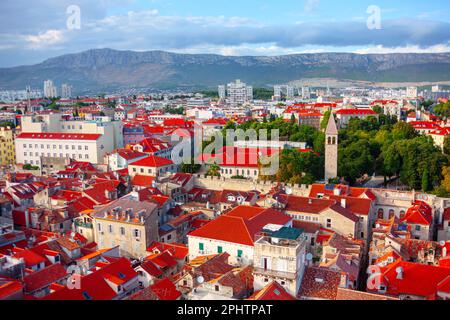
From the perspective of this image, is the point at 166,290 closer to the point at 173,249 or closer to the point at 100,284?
the point at 100,284

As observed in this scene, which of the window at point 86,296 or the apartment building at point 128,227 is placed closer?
the window at point 86,296

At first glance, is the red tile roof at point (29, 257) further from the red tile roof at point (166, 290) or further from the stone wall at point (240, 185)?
the stone wall at point (240, 185)

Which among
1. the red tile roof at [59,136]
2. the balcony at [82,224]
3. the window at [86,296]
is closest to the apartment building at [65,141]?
the red tile roof at [59,136]

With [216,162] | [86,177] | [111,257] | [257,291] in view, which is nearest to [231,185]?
[216,162]

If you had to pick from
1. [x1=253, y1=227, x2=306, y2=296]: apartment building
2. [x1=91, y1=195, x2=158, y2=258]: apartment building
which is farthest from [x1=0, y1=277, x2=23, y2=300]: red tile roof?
[x1=253, y1=227, x2=306, y2=296]: apartment building

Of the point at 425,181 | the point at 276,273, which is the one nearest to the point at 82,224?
the point at 276,273

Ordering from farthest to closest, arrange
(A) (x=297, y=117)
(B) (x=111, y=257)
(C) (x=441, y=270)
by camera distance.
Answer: (A) (x=297, y=117) → (B) (x=111, y=257) → (C) (x=441, y=270)

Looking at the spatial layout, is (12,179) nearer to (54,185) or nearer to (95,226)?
(54,185)
